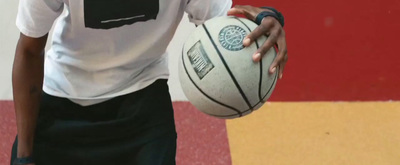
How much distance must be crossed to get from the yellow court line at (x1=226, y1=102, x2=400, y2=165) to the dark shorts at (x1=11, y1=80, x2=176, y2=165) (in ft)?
2.37

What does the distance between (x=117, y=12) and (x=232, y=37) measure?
28 cm

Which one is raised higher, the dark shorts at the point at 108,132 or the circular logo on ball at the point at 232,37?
the circular logo on ball at the point at 232,37

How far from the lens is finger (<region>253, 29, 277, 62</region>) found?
3.80 feet

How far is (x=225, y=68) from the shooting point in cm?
Answer: 118

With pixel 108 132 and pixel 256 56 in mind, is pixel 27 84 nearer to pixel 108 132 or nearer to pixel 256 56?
pixel 108 132

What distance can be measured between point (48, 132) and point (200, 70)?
500 millimetres

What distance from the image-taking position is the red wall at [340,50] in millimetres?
2395

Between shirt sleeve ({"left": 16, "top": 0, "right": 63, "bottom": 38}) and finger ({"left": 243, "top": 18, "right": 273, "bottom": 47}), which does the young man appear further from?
finger ({"left": 243, "top": 18, "right": 273, "bottom": 47})

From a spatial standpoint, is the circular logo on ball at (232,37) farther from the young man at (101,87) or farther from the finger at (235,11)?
the young man at (101,87)

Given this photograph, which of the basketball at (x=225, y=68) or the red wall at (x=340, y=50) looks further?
the red wall at (x=340, y=50)

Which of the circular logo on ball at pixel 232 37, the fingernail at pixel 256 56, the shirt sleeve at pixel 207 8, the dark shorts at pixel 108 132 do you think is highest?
the circular logo on ball at pixel 232 37

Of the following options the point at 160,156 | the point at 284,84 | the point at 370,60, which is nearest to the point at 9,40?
the point at 284,84

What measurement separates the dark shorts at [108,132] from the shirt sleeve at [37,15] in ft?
0.84

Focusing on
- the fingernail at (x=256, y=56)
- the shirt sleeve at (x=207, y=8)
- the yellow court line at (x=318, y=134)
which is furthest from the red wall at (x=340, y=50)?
the fingernail at (x=256, y=56)
